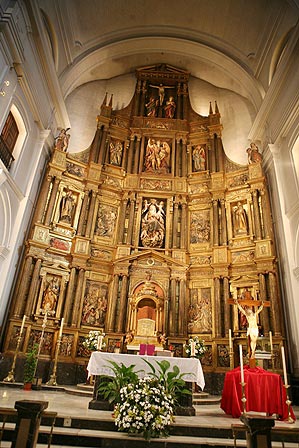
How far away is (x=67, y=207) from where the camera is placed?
1349cm

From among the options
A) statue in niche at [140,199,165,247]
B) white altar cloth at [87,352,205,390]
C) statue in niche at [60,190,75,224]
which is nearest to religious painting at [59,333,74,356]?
statue in niche at [60,190,75,224]

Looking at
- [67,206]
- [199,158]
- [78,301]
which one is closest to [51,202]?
[67,206]

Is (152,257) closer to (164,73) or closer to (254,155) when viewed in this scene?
(254,155)

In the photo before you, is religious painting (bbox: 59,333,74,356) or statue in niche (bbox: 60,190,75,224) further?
statue in niche (bbox: 60,190,75,224)

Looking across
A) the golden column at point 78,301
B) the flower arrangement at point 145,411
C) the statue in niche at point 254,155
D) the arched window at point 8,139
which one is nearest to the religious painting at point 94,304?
the golden column at point 78,301

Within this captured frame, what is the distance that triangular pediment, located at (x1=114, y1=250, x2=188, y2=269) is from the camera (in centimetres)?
1299

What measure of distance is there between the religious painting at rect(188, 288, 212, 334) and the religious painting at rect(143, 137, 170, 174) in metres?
6.04

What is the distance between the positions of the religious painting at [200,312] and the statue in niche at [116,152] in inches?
277

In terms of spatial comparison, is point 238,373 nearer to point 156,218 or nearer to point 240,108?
point 156,218

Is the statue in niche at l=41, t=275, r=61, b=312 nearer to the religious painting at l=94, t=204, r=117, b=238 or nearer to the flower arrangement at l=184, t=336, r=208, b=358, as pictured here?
the religious painting at l=94, t=204, r=117, b=238

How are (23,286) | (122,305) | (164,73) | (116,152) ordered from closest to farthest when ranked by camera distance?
(23,286)
(122,305)
(116,152)
(164,73)

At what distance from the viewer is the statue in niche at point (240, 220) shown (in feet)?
43.2

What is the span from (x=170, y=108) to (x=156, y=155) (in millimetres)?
3232

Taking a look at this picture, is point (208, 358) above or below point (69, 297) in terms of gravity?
below
